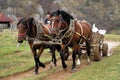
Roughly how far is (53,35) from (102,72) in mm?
2572

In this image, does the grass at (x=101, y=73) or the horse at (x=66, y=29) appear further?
the horse at (x=66, y=29)

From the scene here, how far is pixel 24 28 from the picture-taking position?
13.9 m

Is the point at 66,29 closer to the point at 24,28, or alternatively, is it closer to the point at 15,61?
the point at 24,28

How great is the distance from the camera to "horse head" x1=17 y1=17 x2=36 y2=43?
13.8m

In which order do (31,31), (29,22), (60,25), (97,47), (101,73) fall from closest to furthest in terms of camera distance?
(101,73)
(60,25)
(29,22)
(31,31)
(97,47)

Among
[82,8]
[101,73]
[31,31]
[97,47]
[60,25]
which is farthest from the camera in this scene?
[82,8]

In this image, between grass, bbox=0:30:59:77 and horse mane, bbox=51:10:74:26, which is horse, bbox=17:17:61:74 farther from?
grass, bbox=0:30:59:77

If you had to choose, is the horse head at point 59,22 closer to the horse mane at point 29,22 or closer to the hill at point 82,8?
the horse mane at point 29,22

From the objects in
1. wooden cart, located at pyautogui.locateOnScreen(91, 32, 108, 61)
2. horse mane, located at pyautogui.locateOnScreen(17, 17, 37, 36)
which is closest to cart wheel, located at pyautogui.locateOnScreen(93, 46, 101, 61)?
wooden cart, located at pyautogui.locateOnScreen(91, 32, 108, 61)

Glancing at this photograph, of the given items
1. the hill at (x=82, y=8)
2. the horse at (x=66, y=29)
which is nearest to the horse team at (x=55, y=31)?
the horse at (x=66, y=29)

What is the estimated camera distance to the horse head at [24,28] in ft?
45.2

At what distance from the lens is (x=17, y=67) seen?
16.8 meters

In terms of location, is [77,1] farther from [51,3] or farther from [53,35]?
[53,35]

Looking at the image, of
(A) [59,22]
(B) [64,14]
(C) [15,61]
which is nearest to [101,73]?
(A) [59,22]
